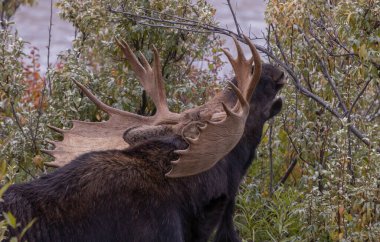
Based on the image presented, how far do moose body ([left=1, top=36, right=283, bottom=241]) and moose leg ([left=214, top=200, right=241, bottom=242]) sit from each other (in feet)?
0.68

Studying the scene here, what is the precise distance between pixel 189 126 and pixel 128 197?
2.41 feet

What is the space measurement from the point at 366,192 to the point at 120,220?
1761mm

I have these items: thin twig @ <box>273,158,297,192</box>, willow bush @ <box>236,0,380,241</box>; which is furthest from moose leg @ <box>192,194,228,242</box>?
thin twig @ <box>273,158,297,192</box>

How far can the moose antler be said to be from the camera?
5.99 meters

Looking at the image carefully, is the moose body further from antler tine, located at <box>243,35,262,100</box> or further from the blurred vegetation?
the blurred vegetation

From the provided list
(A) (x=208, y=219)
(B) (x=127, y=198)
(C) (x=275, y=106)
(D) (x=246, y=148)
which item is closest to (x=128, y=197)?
(B) (x=127, y=198)

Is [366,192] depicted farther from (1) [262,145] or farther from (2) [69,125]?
(2) [69,125]

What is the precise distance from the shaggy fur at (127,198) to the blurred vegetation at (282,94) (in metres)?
0.95

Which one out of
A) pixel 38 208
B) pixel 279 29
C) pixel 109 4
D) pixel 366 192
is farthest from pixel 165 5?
pixel 38 208

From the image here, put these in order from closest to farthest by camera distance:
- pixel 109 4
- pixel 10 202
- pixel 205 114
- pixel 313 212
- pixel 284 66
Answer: pixel 10 202, pixel 205 114, pixel 313 212, pixel 284 66, pixel 109 4

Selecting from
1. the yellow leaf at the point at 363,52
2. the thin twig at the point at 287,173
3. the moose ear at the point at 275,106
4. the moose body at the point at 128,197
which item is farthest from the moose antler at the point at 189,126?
the thin twig at the point at 287,173

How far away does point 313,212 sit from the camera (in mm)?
7082

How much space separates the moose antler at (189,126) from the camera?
19.6 feet

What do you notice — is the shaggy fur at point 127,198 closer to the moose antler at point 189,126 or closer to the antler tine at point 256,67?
the moose antler at point 189,126
